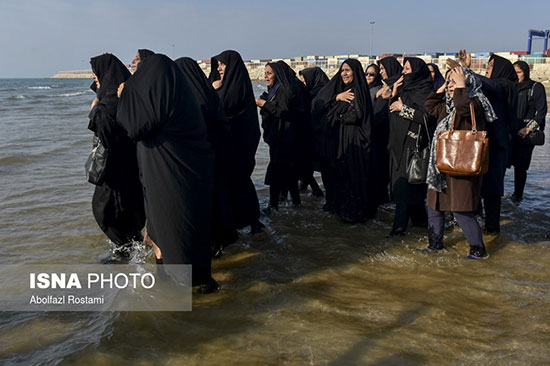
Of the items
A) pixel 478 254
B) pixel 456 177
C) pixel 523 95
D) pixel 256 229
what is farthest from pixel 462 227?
pixel 523 95

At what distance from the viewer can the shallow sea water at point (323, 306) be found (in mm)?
2537

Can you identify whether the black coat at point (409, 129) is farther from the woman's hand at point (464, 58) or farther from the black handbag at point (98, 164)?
the black handbag at point (98, 164)

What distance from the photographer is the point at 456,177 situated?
Result: 3.64 metres

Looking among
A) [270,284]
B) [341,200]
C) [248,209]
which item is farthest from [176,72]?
[341,200]

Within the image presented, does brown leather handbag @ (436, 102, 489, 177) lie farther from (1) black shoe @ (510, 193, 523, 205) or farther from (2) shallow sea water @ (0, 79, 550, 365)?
(1) black shoe @ (510, 193, 523, 205)

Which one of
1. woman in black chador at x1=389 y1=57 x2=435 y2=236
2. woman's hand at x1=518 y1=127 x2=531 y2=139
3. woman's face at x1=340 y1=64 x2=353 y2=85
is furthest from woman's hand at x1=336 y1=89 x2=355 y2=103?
woman's hand at x1=518 y1=127 x2=531 y2=139

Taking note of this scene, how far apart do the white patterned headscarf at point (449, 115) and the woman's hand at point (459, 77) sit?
0.04m

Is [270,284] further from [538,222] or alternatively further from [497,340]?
[538,222]

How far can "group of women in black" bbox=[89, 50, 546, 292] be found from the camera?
293 cm

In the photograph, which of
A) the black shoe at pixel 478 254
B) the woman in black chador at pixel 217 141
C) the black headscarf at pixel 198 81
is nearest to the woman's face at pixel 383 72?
the woman in black chador at pixel 217 141

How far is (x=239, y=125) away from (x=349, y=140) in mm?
1195

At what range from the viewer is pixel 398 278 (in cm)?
353

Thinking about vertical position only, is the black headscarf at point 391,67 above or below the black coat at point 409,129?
above

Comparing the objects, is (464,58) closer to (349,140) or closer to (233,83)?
(349,140)
